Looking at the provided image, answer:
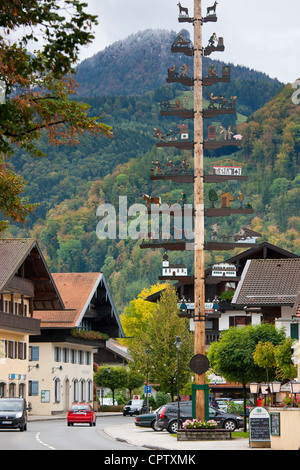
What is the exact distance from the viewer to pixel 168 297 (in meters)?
72.4

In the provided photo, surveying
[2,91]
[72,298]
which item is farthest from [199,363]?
[72,298]

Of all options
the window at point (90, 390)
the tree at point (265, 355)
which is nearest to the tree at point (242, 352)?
the tree at point (265, 355)

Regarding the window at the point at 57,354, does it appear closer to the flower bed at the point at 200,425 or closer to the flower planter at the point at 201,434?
the flower bed at the point at 200,425

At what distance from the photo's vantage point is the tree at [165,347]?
6850 cm

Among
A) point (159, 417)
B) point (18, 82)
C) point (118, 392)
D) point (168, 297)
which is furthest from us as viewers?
point (118, 392)

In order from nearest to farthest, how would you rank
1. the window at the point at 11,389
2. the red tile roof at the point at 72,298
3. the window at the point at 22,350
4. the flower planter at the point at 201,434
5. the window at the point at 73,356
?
1. the flower planter at the point at 201,434
2. the window at the point at 11,389
3. the window at the point at 22,350
4. the red tile roof at the point at 72,298
5. the window at the point at 73,356

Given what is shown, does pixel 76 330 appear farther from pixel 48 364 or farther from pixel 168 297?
pixel 168 297

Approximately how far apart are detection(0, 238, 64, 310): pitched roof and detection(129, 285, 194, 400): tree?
7576 mm

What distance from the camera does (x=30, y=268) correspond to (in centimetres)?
7269

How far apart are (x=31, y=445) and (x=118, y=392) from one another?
72706 millimetres

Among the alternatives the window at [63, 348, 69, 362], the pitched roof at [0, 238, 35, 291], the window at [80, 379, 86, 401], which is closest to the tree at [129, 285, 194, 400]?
the pitched roof at [0, 238, 35, 291]

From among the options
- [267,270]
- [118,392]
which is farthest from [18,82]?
[118,392]

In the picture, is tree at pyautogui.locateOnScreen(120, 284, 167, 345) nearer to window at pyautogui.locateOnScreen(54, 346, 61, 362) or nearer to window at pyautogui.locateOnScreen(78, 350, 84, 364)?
window at pyautogui.locateOnScreen(78, 350, 84, 364)

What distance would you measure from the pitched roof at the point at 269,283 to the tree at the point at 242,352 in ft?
25.4
